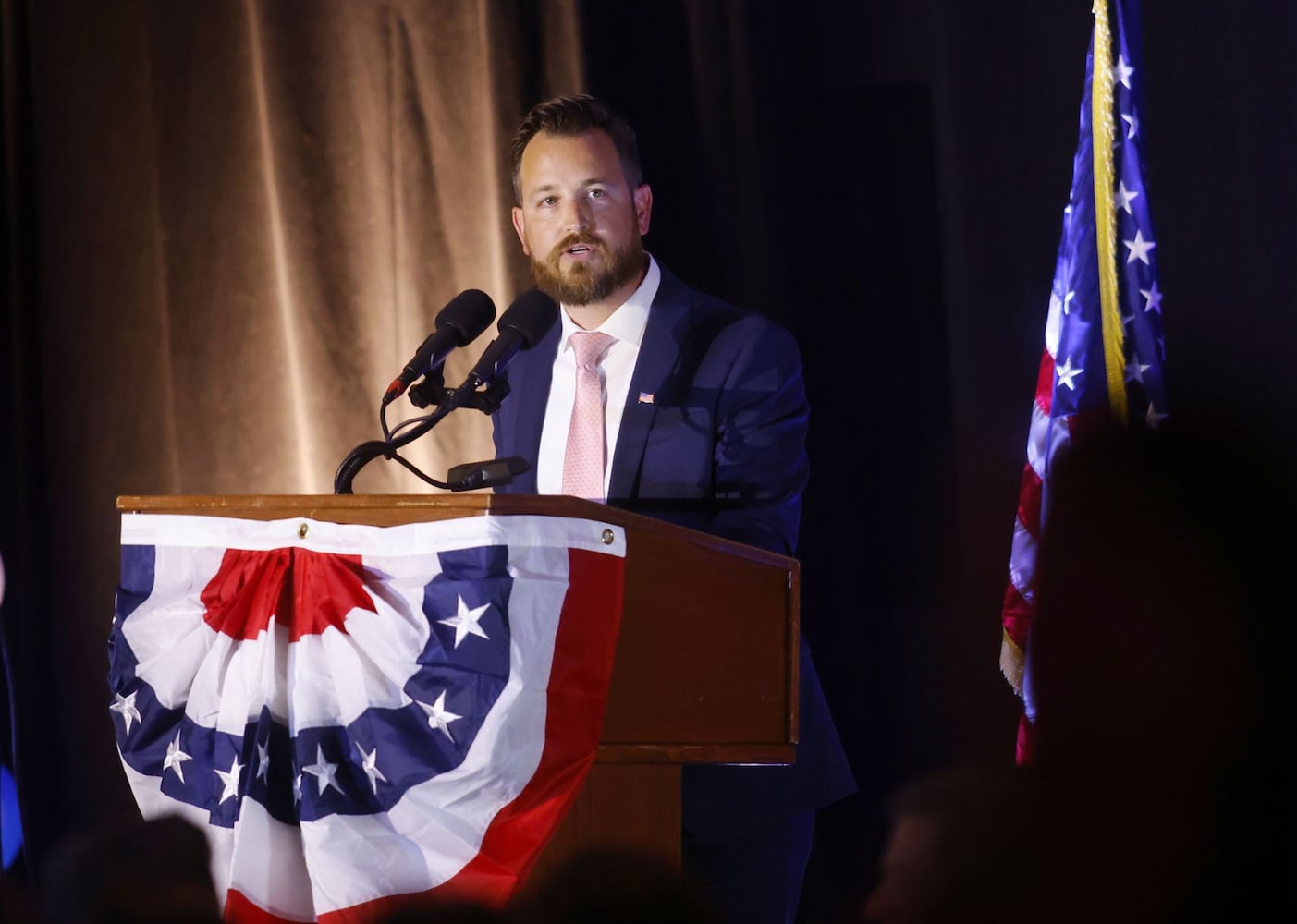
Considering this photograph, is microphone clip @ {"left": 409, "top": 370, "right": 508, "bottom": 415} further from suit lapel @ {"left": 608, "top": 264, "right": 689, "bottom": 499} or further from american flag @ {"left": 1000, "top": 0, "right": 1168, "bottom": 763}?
american flag @ {"left": 1000, "top": 0, "right": 1168, "bottom": 763}

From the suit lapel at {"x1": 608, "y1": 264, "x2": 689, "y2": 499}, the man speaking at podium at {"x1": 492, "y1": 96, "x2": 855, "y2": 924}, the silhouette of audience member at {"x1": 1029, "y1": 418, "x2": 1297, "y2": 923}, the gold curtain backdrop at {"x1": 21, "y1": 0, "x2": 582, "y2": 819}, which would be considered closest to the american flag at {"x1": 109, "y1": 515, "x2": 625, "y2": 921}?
the man speaking at podium at {"x1": 492, "y1": 96, "x2": 855, "y2": 924}

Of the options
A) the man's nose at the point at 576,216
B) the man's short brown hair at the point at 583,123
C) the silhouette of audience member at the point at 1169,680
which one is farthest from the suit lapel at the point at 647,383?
the silhouette of audience member at the point at 1169,680

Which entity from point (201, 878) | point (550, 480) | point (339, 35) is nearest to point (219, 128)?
point (339, 35)

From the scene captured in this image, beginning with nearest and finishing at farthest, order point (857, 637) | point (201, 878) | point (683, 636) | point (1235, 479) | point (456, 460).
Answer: point (1235, 479) → point (201, 878) → point (683, 636) → point (857, 637) → point (456, 460)

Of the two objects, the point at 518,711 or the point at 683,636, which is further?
the point at 683,636

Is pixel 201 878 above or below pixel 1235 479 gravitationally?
below

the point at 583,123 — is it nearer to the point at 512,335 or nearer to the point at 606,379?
the point at 606,379

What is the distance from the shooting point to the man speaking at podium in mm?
2484

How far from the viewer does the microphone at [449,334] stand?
2.21m

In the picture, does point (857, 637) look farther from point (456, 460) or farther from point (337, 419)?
point (337, 419)

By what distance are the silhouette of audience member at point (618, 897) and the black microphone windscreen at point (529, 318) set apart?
142 cm

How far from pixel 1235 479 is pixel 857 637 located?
254cm

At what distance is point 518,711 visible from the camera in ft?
6.00

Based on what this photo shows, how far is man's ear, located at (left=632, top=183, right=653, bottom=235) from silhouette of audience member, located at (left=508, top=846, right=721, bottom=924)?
2.31 metres
